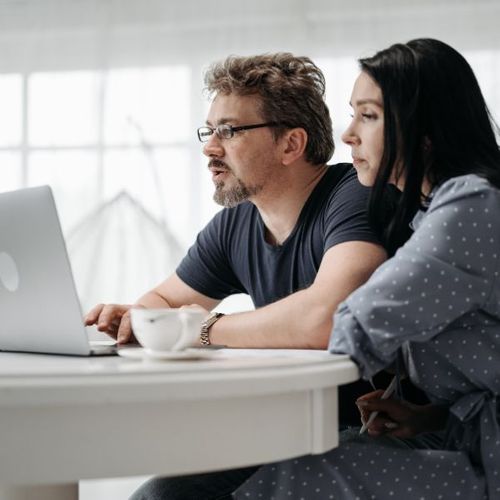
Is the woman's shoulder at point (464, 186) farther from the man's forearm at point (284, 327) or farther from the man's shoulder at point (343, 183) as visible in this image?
the man's shoulder at point (343, 183)

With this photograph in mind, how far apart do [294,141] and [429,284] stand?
3.57ft

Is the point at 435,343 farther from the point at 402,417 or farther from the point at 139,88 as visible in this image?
the point at 139,88

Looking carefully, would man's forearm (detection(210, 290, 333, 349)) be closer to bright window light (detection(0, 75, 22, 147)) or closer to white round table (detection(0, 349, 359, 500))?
white round table (detection(0, 349, 359, 500))

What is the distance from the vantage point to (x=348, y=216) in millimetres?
1637

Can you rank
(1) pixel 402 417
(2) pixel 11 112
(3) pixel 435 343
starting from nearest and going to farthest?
1. (3) pixel 435 343
2. (1) pixel 402 417
3. (2) pixel 11 112

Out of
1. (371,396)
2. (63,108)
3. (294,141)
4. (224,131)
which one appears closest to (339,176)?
(294,141)

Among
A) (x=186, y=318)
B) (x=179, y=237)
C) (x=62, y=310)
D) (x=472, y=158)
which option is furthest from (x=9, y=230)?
(x=179, y=237)

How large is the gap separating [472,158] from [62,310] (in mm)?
661

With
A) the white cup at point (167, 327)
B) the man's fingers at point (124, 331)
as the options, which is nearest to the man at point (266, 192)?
the man's fingers at point (124, 331)

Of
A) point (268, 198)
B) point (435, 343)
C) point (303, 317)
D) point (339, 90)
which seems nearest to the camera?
point (435, 343)

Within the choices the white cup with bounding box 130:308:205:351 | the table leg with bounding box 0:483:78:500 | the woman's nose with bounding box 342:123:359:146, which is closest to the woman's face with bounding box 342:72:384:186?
the woman's nose with bounding box 342:123:359:146

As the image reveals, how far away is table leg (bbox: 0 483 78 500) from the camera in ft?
4.07

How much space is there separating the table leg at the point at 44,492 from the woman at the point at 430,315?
331 millimetres

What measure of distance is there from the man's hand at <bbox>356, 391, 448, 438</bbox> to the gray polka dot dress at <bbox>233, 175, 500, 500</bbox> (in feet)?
0.38
